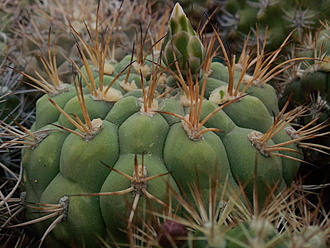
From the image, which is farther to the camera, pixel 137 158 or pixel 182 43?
pixel 182 43

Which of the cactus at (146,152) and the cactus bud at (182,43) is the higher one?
the cactus bud at (182,43)

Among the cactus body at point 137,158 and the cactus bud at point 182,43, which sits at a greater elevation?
the cactus bud at point 182,43

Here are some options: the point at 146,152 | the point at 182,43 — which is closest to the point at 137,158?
the point at 146,152

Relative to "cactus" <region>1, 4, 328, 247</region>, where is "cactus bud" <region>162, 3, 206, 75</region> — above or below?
above

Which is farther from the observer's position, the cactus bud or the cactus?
the cactus bud

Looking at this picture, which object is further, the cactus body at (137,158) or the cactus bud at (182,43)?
the cactus bud at (182,43)

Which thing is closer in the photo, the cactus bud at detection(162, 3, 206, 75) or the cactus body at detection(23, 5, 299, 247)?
the cactus body at detection(23, 5, 299, 247)

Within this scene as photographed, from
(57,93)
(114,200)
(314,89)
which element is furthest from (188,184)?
(314,89)

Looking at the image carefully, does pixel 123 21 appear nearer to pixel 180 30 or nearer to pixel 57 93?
pixel 57 93

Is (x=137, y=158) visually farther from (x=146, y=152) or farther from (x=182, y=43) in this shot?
(x=182, y=43)
